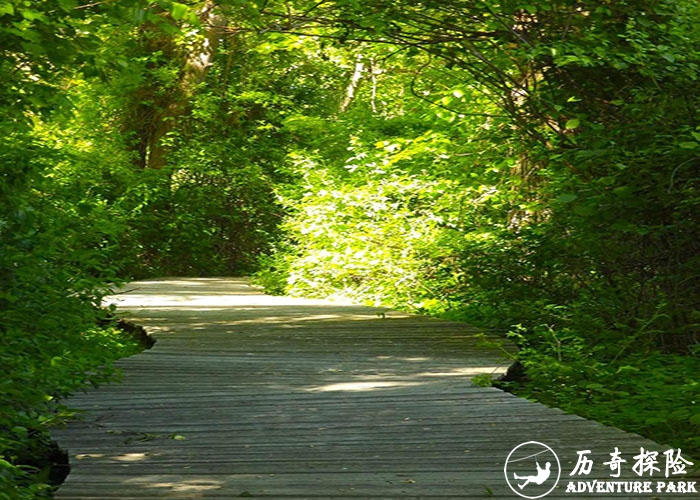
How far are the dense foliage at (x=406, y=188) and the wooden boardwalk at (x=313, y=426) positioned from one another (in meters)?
0.33

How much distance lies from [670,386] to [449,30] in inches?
168

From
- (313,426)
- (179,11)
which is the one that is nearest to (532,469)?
(313,426)

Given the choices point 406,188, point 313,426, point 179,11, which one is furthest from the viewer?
point 406,188

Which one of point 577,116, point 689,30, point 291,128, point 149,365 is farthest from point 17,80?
point 291,128

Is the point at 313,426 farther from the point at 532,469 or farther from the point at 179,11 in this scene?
the point at 179,11

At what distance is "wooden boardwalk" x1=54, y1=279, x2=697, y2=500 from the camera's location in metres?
3.98

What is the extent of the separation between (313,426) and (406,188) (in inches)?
307

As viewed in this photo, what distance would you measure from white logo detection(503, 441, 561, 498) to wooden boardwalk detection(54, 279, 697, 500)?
0.07ft

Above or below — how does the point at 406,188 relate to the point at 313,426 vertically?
above

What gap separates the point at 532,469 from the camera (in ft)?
13.6

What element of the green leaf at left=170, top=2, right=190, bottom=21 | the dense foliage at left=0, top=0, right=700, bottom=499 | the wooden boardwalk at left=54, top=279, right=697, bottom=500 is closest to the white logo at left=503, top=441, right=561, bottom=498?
the wooden boardwalk at left=54, top=279, right=697, bottom=500

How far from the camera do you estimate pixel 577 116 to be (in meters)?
8.02

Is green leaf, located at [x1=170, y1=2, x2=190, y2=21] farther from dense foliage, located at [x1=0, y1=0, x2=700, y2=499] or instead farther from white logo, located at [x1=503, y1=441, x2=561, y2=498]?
white logo, located at [x1=503, y1=441, x2=561, y2=498]

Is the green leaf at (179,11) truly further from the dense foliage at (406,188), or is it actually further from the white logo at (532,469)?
the white logo at (532,469)
